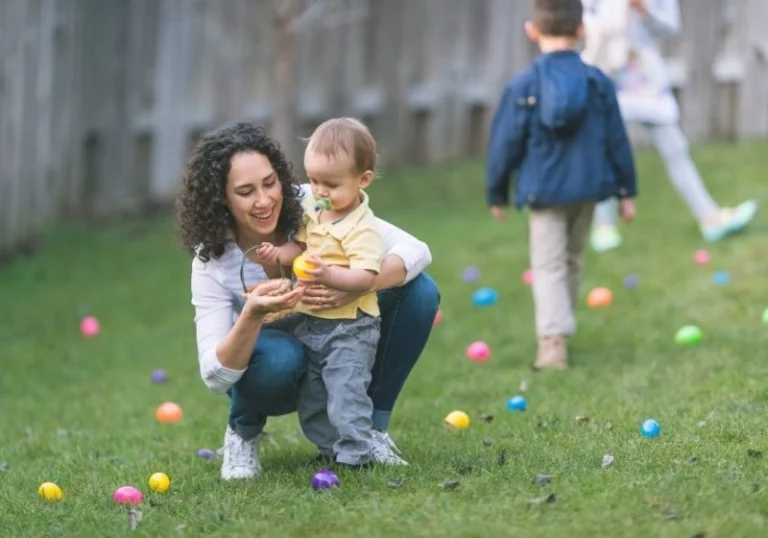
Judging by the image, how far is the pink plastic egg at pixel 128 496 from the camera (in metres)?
4.37

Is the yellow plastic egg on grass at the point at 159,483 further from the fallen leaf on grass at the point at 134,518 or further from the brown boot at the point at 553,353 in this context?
the brown boot at the point at 553,353

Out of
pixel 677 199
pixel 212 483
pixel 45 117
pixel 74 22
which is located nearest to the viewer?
pixel 212 483

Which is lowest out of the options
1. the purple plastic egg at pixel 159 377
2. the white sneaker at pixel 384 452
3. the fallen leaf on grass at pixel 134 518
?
the purple plastic egg at pixel 159 377

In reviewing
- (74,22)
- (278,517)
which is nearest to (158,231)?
(74,22)

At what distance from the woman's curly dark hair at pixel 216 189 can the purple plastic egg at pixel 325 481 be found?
0.81m

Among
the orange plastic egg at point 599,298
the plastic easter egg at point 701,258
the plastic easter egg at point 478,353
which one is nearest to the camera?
the plastic easter egg at point 478,353

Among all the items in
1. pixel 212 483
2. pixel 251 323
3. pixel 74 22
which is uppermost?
pixel 74 22

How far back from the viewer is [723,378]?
5.57 metres

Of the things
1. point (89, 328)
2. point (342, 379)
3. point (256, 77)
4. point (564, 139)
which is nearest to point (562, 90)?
point (564, 139)

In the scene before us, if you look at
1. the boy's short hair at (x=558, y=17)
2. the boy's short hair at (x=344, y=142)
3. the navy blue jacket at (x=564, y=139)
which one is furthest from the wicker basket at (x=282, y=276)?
the boy's short hair at (x=558, y=17)

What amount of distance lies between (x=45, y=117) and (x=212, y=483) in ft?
23.1

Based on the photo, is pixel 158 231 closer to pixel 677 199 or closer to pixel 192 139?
pixel 192 139

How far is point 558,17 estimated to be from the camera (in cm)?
606

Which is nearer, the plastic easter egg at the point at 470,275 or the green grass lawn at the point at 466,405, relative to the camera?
the green grass lawn at the point at 466,405
